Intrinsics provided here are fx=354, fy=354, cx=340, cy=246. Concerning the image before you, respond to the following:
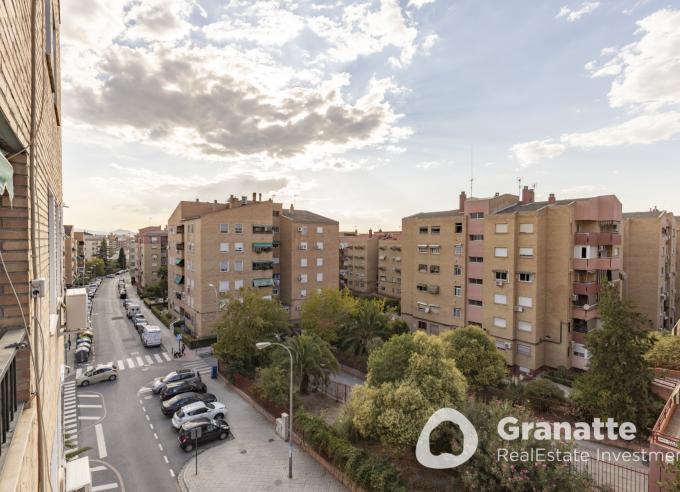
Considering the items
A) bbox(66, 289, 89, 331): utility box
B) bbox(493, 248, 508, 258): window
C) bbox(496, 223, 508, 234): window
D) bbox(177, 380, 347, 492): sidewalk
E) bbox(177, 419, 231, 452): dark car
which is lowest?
bbox(177, 380, 347, 492): sidewalk

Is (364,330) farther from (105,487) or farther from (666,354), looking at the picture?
(666,354)

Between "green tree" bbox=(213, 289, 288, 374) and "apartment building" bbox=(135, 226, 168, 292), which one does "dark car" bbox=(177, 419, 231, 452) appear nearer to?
"green tree" bbox=(213, 289, 288, 374)

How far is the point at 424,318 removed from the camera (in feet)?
113

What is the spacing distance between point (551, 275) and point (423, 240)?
11554 millimetres

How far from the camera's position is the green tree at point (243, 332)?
24234mm

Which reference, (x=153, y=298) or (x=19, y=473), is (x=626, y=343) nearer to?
(x=19, y=473)

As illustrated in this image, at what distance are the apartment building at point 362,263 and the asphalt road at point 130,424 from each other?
37704 millimetres

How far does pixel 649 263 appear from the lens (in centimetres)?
3575

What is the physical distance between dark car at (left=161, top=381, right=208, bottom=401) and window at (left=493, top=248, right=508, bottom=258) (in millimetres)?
23466

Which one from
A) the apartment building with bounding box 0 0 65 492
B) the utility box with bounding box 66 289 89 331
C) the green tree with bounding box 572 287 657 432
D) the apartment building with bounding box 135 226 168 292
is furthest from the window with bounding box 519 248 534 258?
the apartment building with bounding box 135 226 168 292

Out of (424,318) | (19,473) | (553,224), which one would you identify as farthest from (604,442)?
(19,473)

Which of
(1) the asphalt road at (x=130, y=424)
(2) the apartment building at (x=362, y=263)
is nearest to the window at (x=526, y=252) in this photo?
(1) the asphalt road at (x=130, y=424)

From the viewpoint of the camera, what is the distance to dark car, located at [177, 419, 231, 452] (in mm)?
16812

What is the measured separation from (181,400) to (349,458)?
1159 cm
